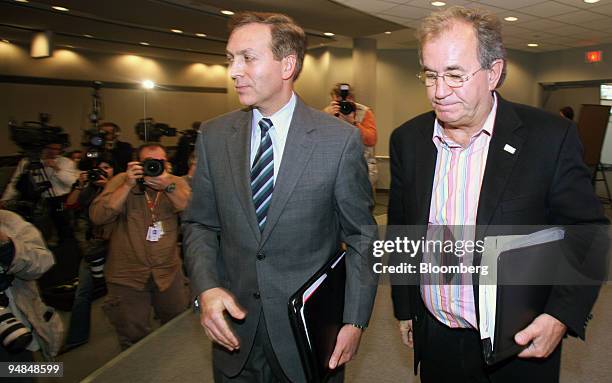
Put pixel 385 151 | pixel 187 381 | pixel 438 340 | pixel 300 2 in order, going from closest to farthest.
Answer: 1. pixel 438 340
2. pixel 187 381
3. pixel 300 2
4. pixel 385 151

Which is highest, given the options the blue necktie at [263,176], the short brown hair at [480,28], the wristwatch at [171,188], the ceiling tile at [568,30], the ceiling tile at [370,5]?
the ceiling tile at [568,30]

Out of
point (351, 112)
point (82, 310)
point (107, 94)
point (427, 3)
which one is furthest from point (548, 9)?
point (82, 310)

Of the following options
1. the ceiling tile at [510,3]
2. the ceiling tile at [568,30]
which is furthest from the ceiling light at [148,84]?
the ceiling tile at [568,30]

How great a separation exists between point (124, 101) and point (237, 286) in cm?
257

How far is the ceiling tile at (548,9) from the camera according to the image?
6.31 metres

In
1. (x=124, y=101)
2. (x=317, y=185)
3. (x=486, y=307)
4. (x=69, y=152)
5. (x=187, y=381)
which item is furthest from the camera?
(x=124, y=101)

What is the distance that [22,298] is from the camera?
2.00m

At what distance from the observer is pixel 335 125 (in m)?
1.38

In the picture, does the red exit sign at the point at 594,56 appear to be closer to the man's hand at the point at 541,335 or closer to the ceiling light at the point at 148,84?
the ceiling light at the point at 148,84

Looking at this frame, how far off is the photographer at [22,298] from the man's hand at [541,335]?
72.1 inches

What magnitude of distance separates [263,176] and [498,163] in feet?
2.20

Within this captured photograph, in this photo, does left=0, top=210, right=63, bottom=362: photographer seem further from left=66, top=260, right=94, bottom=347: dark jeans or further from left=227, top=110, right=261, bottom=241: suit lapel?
left=227, top=110, right=261, bottom=241: suit lapel

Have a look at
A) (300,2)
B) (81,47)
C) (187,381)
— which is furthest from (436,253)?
(300,2)

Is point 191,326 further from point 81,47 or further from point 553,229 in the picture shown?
point 553,229
